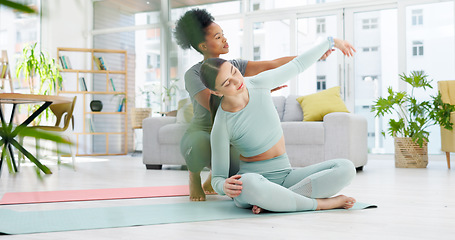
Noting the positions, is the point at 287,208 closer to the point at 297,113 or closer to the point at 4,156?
the point at 4,156

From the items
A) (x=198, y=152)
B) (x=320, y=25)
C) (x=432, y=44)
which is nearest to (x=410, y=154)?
(x=432, y=44)

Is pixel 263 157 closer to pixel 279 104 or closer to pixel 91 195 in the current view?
pixel 91 195

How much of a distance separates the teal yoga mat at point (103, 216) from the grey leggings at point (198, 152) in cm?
17

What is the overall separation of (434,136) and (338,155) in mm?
1766

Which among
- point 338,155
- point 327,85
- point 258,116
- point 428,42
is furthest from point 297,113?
point 258,116

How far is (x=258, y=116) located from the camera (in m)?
1.43

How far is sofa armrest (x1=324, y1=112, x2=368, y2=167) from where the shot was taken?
3084mm

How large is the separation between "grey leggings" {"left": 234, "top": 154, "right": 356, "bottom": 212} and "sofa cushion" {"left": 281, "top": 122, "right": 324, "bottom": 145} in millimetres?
1661

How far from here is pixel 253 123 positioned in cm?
141

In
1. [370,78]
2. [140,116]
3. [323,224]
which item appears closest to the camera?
[323,224]

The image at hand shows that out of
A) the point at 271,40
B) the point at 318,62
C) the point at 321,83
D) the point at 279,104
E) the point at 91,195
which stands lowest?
the point at 91,195

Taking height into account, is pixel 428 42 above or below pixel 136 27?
above

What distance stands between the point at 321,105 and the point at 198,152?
3057mm

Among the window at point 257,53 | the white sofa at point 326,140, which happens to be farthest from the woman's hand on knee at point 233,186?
the window at point 257,53
